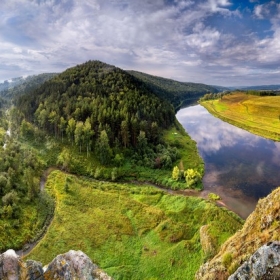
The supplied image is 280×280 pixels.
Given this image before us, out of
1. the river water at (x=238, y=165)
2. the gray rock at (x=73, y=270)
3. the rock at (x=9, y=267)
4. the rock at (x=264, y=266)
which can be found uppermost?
the rock at (x=264, y=266)

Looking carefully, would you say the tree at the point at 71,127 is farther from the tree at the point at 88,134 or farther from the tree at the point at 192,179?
the tree at the point at 192,179

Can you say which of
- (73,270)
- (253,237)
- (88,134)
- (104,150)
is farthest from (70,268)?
(88,134)

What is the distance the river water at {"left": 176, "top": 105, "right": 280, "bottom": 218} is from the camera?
68188 mm

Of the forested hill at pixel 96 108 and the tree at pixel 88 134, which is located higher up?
the forested hill at pixel 96 108

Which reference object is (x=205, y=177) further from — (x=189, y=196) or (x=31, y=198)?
(x=31, y=198)

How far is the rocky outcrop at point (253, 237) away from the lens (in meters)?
20.0

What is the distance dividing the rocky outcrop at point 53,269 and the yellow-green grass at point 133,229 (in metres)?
23.9

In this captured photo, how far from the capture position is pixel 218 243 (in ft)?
152

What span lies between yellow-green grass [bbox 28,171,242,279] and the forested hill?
2796 cm

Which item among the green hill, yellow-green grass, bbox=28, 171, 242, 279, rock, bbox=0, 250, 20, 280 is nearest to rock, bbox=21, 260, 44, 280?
rock, bbox=0, 250, 20, 280

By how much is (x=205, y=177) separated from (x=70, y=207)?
4216 centimetres

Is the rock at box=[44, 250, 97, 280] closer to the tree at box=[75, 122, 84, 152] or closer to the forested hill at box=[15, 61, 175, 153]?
the forested hill at box=[15, 61, 175, 153]

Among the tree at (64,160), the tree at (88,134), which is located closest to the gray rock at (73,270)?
the tree at (64,160)

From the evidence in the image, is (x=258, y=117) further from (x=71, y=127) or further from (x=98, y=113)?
(x=71, y=127)
